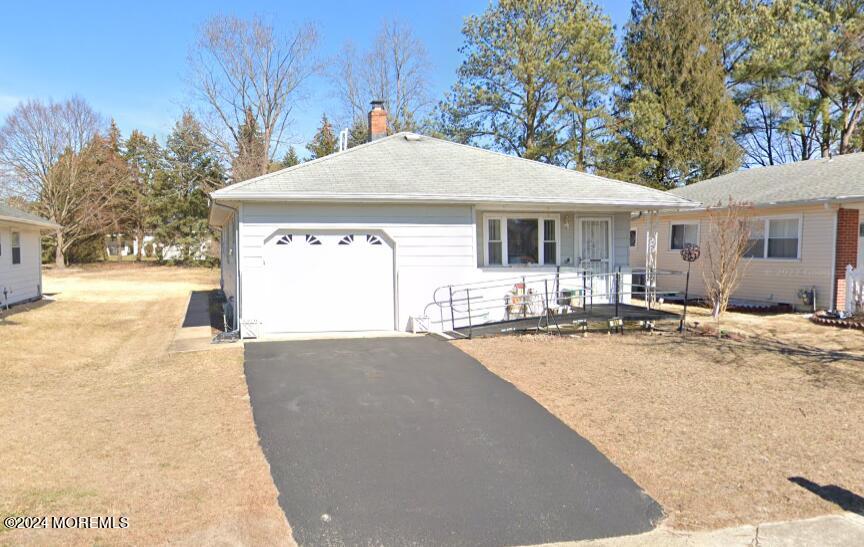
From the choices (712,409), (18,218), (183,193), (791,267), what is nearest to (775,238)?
(791,267)

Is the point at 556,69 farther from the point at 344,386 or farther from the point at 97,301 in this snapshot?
the point at 344,386

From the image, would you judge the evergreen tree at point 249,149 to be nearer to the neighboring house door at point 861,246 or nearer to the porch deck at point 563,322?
the porch deck at point 563,322

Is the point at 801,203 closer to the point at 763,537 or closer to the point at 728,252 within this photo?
the point at 728,252

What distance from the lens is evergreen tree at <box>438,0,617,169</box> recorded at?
91.6ft

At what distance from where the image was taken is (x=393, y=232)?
1155 centimetres

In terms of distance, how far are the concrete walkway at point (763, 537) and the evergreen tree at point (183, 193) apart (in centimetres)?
3948

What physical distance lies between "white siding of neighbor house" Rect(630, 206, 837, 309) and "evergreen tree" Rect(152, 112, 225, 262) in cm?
3176

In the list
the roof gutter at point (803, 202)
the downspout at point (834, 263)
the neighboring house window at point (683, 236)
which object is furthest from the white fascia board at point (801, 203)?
the neighboring house window at point (683, 236)

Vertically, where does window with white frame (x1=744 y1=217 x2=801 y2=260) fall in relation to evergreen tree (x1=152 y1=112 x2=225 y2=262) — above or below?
below

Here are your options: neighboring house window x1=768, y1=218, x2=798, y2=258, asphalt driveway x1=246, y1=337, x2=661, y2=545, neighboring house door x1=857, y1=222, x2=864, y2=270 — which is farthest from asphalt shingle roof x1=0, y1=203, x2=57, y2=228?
neighboring house door x1=857, y1=222, x2=864, y2=270

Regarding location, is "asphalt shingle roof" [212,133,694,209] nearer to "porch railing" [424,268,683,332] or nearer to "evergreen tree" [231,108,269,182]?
"porch railing" [424,268,683,332]

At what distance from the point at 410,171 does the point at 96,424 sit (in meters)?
8.13

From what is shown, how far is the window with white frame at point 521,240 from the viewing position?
42.0 feet

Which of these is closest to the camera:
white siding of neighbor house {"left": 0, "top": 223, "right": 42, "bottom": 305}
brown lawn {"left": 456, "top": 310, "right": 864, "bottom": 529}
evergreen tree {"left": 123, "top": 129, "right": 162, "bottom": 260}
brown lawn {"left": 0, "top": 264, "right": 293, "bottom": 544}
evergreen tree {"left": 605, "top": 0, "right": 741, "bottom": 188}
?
brown lawn {"left": 0, "top": 264, "right": 293, "bottom": 544}
